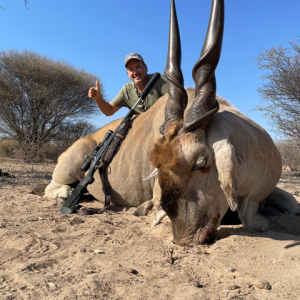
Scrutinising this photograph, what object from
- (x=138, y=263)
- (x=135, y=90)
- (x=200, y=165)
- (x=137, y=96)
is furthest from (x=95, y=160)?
(x=138, y=263)

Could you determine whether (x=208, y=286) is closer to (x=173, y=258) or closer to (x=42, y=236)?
(x=173, y=258)

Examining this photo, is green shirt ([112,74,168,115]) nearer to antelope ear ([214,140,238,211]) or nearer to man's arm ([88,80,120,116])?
man's arm ([88,80,120,116])

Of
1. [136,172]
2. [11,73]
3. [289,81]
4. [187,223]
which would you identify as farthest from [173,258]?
[11,73]

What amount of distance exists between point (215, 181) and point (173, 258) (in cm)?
76

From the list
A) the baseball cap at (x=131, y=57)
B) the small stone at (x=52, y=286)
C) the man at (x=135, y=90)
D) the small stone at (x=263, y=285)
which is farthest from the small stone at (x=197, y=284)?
the baseball cap at (x=131, y=57)

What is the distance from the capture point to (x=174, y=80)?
2848mm

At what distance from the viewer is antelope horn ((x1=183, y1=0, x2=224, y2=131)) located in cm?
250

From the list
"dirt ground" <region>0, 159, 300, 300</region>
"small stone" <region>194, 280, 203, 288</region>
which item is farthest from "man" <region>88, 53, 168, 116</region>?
"small stone" <region>194, 280, 203, 288</region>

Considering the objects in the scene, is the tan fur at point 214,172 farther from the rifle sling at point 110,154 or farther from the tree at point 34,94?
the tree at point 34,94

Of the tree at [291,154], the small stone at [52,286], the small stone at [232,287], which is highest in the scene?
the tree at [291,154]

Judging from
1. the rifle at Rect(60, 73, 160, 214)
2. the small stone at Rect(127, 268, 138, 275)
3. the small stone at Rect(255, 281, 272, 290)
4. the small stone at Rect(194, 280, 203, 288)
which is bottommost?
the small stone at Rect(127, 268, 138, 275)

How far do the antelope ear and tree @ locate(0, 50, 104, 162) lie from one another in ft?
52.0

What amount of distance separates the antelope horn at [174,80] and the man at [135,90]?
1.80m

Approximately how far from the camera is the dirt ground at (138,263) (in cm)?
158
